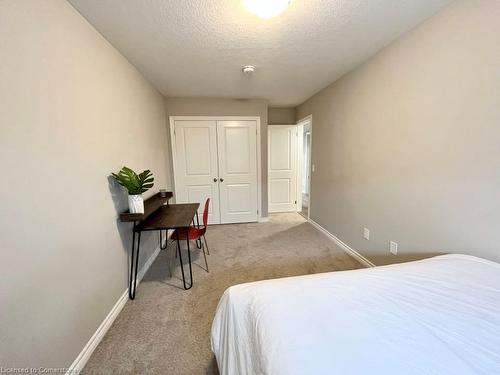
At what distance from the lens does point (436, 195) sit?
62.7 inches

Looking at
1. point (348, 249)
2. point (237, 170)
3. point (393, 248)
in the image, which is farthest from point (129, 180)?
point (348, 249)

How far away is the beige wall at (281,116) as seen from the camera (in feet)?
15.0

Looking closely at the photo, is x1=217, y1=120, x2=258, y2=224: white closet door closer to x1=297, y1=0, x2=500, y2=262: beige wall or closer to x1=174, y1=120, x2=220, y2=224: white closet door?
x1=174, y1=120, x2=220, y2=224: white closet door

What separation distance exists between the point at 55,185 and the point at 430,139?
2581 mm

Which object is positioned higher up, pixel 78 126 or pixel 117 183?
pixel 78 126

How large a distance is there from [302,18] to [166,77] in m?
1.82

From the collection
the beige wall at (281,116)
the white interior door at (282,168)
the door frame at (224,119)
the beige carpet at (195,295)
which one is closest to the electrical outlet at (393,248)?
the beige carpet at (195,295)

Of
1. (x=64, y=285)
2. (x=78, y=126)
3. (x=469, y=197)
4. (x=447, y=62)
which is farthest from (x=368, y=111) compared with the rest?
(x=64, y=285)

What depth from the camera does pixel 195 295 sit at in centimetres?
198

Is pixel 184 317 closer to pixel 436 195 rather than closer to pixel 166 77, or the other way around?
pixel 436 195

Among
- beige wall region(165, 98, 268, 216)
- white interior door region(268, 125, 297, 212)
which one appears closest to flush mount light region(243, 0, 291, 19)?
beige wall region(165, 98, 268, 216)

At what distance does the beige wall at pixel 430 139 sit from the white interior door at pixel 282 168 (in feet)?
5.77

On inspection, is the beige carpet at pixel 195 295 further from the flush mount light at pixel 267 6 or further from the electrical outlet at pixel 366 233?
the flush mount light at pixel 267 6

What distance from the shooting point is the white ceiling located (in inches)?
56.1
